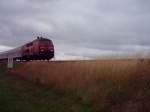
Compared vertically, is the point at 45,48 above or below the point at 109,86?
above

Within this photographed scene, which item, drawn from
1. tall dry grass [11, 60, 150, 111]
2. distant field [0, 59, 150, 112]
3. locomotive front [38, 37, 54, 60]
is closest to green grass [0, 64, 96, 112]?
distant field [0, 59, 150, 112]

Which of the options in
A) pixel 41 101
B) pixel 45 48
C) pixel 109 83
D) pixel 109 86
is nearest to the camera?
pixel 109 86

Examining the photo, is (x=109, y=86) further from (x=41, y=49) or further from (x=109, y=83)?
(x=41, y=49)

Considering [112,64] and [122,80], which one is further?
[112,64]

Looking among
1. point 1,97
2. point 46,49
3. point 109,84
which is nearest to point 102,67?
point 109,84

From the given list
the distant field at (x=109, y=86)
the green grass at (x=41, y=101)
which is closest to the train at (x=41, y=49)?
the distant field at (x=109, y=86)

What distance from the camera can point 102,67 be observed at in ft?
42.9

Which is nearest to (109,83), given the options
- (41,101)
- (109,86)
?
(109,86)

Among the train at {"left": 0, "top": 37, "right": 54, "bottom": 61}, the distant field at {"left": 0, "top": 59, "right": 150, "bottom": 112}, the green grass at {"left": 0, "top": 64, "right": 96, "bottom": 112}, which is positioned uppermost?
the train at {"left": 0, "top": 37, "right": 54, "bottom": 61}

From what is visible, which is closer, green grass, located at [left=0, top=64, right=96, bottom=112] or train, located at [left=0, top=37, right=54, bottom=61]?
green grass, located at [left=0, top=64, right=96, bottom=112]

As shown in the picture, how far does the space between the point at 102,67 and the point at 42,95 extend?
263 cm

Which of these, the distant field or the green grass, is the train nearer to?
the distant field

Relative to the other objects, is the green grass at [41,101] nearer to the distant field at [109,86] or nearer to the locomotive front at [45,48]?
the distant field at [109,86]

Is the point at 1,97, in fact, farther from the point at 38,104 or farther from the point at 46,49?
the point at 46,49
